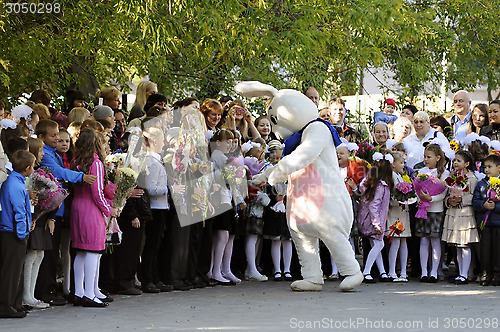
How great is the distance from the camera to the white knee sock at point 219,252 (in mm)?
10773

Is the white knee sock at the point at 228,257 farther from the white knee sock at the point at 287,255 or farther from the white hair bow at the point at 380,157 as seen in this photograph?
the white hair bow at the point at 380,157

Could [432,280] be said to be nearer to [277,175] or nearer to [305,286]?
[305,286]

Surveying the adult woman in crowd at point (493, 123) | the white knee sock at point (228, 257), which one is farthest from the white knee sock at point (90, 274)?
the adult woman in crowd at point (493, 123)

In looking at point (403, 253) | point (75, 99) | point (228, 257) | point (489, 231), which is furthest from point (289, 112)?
point (75, 99)

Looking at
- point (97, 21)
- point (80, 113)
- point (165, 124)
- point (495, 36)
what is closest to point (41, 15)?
point (97, 21)

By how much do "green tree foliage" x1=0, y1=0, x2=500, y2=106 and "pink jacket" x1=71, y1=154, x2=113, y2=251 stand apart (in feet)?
7.81

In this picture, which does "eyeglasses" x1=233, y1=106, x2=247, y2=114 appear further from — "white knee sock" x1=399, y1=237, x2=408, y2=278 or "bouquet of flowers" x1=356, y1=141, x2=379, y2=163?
"white knee sock" x1=399, y1=237, x2=408, y2=278

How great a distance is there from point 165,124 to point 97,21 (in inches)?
98.4

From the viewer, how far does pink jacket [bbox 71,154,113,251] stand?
28.5ft

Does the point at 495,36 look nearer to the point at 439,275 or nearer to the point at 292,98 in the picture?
the point at 439,275

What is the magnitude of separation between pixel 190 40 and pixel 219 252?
4337 millimetres

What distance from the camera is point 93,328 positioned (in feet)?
24.2

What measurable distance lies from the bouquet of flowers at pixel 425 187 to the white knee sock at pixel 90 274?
4699 mm

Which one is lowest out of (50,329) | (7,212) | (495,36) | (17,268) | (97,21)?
(50,329)
